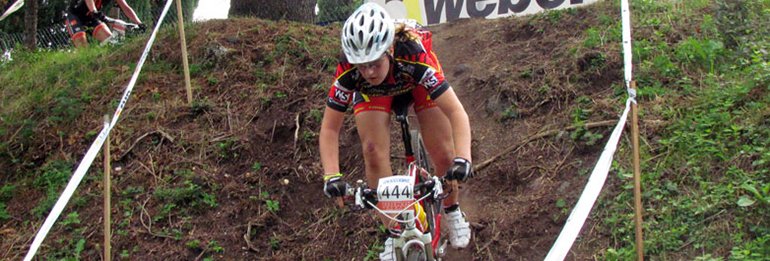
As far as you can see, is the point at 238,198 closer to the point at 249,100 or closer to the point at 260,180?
the point at 260,180

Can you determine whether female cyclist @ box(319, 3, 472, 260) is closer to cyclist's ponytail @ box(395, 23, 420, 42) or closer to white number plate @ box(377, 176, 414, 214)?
cyclist's ponytail @ box(395, 23, 420, 42)

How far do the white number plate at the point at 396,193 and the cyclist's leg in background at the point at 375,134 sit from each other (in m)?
0.76

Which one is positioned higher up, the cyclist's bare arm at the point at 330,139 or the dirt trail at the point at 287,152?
the cyclist's bare arm at the point at 330,139

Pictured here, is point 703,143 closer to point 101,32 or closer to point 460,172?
point 460,172

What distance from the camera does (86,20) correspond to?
29.9 ft

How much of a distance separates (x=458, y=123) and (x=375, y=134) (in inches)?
27.0

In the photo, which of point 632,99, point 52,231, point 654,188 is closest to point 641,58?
point 654,188

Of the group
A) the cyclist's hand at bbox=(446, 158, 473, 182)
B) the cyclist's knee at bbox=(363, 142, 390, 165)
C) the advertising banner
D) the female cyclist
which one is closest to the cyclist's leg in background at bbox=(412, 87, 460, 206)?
the female cyclist

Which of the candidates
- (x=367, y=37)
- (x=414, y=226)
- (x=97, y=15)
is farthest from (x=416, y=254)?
(x=97, y=15)

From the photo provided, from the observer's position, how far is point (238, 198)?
5961 millimetres

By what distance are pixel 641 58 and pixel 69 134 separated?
20.1 feet

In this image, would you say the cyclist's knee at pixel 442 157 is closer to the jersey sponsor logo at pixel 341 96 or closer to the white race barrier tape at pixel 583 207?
the jersey sponsor logo at pixel 341 96

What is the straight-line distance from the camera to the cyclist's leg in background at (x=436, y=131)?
172 inches

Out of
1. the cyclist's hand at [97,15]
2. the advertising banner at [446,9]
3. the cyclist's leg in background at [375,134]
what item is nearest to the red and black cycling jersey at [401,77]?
the cyclist's leg in background at [375,134]
